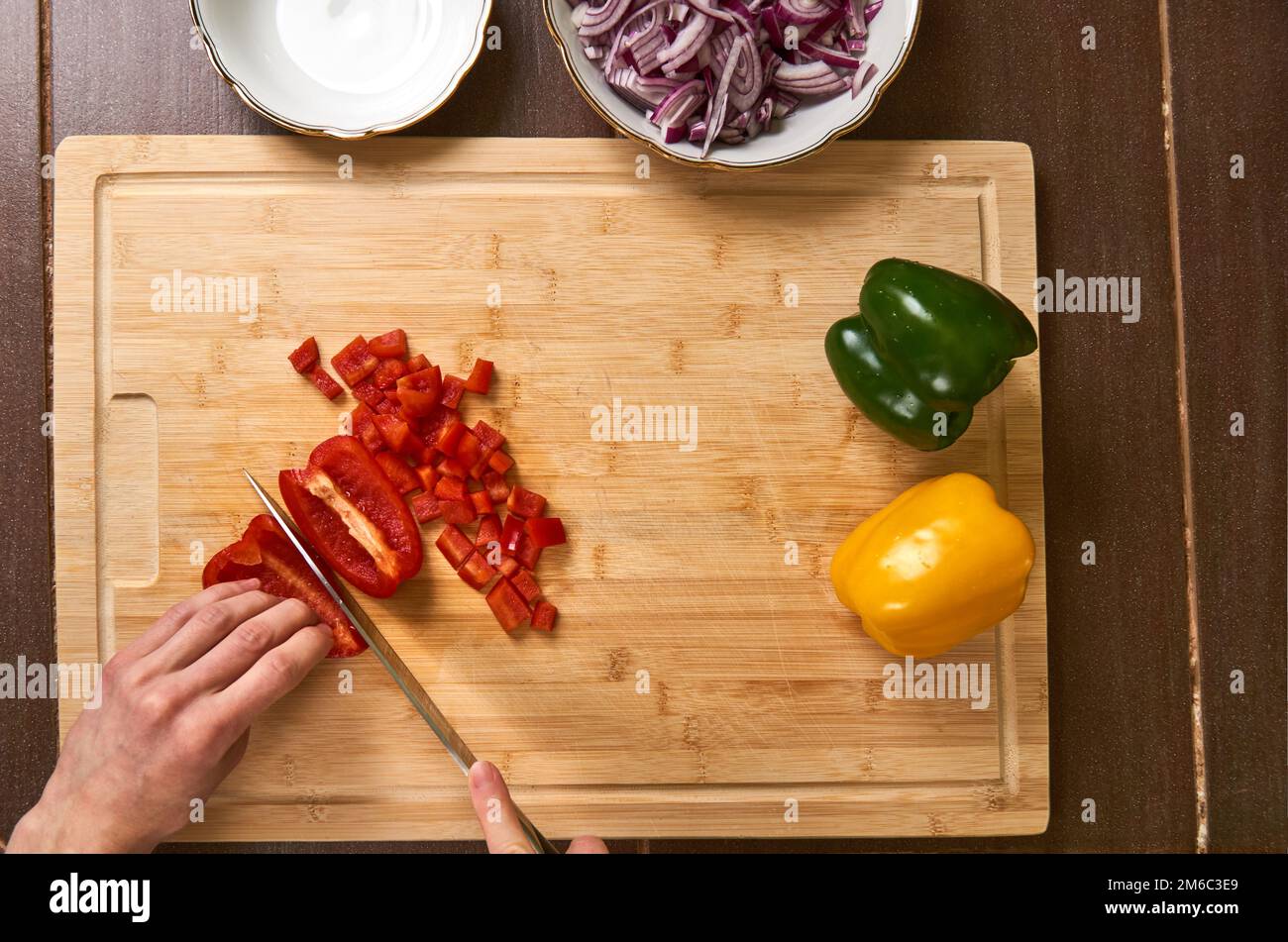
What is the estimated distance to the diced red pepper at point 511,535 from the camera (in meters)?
1.80

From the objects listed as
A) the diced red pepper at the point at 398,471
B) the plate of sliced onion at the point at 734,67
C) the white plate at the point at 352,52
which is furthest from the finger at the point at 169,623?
the plate of sliced onion at the point at 734,67

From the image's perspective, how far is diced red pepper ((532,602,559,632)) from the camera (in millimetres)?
1803

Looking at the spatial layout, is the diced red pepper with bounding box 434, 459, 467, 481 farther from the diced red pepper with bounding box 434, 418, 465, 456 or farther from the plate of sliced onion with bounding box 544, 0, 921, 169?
the plate of sliced onion with bounding box 544, 0, 921, 169

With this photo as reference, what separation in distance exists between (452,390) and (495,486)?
0.71ft

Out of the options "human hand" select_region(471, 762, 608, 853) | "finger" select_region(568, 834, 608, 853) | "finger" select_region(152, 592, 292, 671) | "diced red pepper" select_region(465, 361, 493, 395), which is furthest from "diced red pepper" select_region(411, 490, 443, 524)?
"finger" select_region(568, 834, 608, 853)

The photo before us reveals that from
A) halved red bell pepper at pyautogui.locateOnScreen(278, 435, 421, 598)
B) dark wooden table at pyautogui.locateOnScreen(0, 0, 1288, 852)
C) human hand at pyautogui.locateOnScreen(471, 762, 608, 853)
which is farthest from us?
dark wooden table at pyautogui.locateOnScreen(0, 0, 1288, 852)

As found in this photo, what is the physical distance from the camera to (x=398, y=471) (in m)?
1.81

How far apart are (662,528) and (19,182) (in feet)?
5.09

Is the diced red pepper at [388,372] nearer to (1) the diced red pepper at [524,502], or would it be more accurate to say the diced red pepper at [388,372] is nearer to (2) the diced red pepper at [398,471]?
(2) the diced red pepper at [398,471]

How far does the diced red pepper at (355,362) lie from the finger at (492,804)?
807 millimetres

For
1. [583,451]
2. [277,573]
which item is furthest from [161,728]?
[583,451]

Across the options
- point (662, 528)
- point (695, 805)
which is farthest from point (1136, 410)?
point (695, 805)

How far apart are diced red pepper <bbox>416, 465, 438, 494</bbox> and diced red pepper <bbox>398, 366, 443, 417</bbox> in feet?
0.36

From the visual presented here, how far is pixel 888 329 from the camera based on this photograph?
1683 mm
